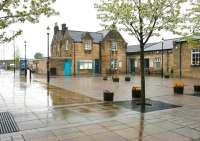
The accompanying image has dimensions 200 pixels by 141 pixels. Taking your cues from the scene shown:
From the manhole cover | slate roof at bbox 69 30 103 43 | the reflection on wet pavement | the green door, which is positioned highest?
slate roof at bbox 69 30 103 43

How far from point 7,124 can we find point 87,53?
3681 cm

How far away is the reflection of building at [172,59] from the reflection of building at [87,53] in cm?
264

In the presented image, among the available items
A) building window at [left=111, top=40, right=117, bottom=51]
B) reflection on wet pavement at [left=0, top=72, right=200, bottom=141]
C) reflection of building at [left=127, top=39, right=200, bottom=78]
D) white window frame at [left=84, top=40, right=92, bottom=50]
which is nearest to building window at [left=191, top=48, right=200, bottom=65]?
reflection of building at [left=127, top=39, right=200, bottom=78]

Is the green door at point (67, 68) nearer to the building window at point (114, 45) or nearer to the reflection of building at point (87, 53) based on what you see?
the reflection of building at point (87, 53)

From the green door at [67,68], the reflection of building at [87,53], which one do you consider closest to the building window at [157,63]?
the reflection of building at [87,53]

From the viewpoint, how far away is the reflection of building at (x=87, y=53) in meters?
42.9

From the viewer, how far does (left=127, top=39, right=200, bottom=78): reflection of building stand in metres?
31.4

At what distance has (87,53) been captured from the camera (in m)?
44.8

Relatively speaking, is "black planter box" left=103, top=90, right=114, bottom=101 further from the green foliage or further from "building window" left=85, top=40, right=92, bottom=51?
"building window" left=85, top=40, right=92, bottom=51

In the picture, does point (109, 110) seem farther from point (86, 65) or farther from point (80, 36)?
point (80, 36)

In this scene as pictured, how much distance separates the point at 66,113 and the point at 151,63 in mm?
35049

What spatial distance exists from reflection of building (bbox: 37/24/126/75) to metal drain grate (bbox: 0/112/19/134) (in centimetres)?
3260

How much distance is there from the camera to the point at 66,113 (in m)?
9.94

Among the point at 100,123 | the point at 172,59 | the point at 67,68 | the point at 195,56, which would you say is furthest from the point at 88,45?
the point at 100,123
